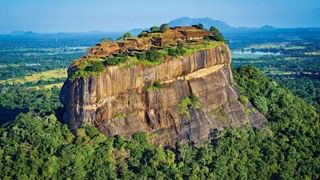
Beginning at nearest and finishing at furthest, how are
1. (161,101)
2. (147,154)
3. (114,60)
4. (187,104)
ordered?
(147,154)
(114,60)
(161,101)
(187,104)

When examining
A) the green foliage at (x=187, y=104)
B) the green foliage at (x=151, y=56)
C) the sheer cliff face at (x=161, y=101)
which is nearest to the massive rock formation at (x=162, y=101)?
the sheer cliff face at (x=161, y=101)

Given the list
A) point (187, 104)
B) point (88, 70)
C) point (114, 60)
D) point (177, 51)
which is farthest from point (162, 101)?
point (88, 70)

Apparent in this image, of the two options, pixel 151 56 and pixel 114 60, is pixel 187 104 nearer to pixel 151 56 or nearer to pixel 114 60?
pixel 151 56

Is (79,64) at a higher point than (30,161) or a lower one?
higher

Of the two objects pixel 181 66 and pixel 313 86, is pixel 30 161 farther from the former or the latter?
pixel 313 86

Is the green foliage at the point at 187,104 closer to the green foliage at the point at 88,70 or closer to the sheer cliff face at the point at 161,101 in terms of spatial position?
the sheer cliff face at the point at 161,101

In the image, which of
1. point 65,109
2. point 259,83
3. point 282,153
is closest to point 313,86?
point 259,83
